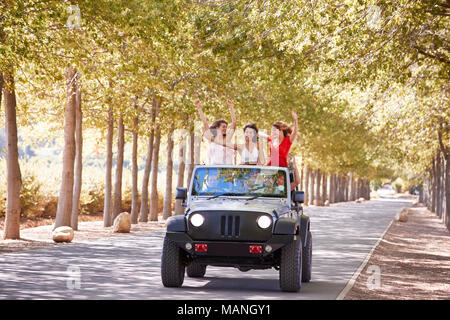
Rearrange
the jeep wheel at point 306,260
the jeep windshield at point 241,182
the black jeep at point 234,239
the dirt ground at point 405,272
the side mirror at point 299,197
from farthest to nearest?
the dirt ground at point 405,272 → the jeep wheel at point 306,260 → the jeep windshield at point 241,182 → the side mirror at point 299,197 → the black jeep at point 234,239

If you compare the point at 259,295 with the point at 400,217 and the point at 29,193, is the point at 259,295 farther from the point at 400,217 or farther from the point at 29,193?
the point at 400,217

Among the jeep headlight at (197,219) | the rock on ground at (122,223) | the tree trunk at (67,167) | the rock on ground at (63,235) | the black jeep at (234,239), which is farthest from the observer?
the rock on ground at (122,223)

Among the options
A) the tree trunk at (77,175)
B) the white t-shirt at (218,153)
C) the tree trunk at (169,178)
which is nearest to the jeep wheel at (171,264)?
the white t-shirt at (218,153)

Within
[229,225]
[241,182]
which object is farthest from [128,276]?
[229,225]

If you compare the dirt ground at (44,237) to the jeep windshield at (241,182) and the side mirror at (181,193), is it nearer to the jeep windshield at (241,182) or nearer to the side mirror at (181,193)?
the jeep windshield at (241,182)

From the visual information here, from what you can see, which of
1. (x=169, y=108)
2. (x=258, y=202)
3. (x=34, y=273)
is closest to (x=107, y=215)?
(x=169, y=108)

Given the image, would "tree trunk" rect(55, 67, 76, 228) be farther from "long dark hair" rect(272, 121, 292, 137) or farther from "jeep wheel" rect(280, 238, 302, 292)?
"jeep wheel" rect(280, 238, 302, 292)

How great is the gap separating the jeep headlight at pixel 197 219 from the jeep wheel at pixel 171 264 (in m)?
0.44

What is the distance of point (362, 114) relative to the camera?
27.9 meters

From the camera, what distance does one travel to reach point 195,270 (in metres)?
13.2

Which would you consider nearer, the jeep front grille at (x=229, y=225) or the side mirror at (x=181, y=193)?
the jeep front grille at (x=229, y=225)

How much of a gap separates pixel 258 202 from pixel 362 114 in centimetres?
1680

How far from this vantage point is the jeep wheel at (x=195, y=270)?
1313 cm
